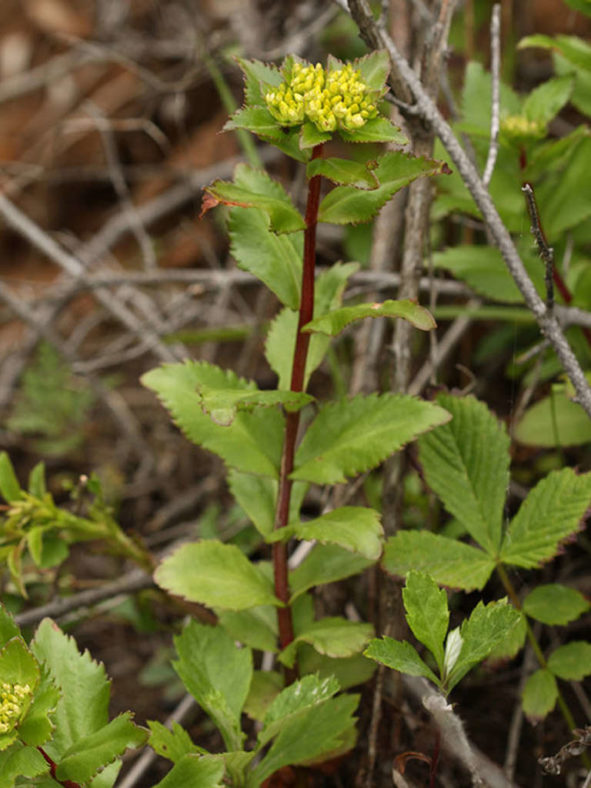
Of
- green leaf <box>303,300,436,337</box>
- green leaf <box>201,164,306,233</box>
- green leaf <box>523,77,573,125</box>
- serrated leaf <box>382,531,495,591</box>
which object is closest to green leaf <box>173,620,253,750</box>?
serrated leaf <box>382,531,495,591</box>

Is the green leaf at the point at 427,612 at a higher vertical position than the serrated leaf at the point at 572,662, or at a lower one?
higher

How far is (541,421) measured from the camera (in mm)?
1766

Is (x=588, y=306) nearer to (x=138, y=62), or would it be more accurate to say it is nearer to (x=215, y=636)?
(x=215, y=636)

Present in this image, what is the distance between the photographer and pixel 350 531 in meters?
1.21

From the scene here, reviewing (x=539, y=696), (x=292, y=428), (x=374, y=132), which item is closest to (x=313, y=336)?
(x=292, y=428)

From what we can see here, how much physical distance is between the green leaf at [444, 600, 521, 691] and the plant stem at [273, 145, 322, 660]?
0.40 m

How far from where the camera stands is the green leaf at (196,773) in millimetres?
1083

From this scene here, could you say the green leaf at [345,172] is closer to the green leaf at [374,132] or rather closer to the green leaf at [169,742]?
the green leaf at [374,132]

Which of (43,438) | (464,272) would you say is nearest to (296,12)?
(464,272)

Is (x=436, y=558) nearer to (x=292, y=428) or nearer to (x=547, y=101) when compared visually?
(x=292, y=428)

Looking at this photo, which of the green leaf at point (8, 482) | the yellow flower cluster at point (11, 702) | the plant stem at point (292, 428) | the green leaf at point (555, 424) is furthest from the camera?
the green leaf at point (555, 424)

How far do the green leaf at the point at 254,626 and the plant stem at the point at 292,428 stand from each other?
3 centimetres

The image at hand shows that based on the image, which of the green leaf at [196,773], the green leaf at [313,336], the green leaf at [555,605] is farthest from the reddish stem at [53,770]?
the green leaf at [555,605]

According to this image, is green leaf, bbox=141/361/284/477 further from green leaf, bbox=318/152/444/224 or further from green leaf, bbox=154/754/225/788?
green leaf, bbox=154/754/225/788
